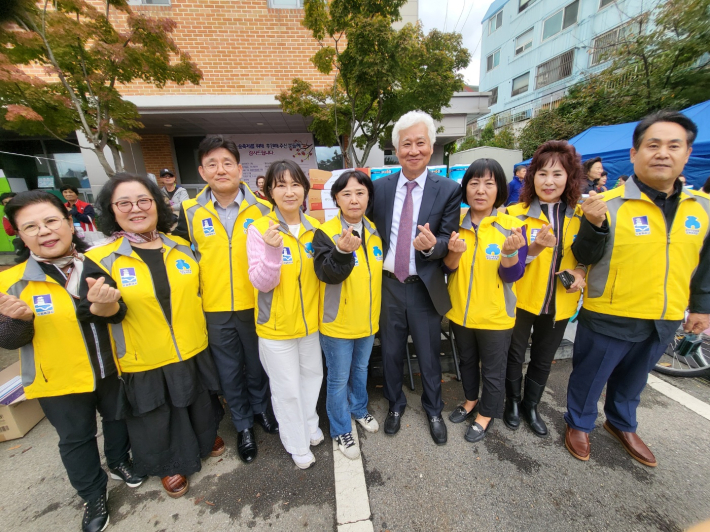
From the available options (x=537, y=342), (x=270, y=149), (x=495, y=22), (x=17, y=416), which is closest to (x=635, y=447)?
(x=537, y=342)

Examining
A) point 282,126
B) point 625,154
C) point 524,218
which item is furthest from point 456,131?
point 524,218

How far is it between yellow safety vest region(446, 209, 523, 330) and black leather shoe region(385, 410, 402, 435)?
3.20 ft

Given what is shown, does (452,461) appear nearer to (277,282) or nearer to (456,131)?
(277,282)

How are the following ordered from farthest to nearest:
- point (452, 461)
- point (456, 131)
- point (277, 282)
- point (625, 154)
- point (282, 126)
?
point (456, 131) < point (282, 126) < point (625, 154) < point (452, 461) < point (277, 282)

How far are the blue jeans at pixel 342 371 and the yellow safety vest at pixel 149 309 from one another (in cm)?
92

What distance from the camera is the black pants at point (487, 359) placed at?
2244mm

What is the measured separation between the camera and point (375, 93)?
5.95 m

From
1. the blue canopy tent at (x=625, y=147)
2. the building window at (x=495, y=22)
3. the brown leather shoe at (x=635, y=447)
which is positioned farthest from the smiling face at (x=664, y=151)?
the building window at (x=495, y=22)

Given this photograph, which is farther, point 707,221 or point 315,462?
point 315,462

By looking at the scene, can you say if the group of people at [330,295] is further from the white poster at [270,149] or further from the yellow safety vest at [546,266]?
the white poster at [270,149]

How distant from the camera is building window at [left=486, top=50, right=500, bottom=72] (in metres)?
23.7

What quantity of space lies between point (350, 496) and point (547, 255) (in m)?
2.15

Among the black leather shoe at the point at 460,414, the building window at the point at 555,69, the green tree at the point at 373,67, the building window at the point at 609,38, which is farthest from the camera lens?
the building window at the point at 555,69

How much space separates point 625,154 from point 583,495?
823cm
